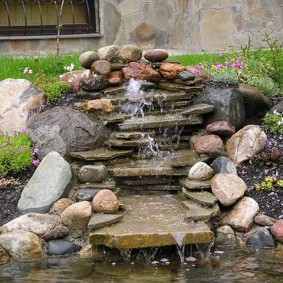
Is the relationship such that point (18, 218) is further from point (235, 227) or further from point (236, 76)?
point (236, 76)

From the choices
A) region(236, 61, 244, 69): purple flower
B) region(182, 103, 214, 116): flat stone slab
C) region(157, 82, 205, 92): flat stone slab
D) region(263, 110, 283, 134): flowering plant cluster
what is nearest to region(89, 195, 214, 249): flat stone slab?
region(182, 103, 214, 116): flat stone slab

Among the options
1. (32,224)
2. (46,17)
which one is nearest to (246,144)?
(32,224)

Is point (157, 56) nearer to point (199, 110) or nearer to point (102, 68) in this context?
point (102, 68)

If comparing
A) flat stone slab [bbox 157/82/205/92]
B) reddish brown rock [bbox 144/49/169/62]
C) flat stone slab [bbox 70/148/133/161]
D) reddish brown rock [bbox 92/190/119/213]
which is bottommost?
reddish brown rock [bbox 92/190/119/213]

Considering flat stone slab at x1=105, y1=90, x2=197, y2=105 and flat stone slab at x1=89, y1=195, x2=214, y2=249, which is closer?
flat stone slab at x1=89, y1=195, x2=214, y2=249

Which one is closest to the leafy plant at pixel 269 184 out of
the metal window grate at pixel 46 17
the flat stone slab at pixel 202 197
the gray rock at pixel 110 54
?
the flat stone slab at pixel 202 197

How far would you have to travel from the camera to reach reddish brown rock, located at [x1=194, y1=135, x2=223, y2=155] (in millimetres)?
7608

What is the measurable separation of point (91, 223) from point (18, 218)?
28.1 inches

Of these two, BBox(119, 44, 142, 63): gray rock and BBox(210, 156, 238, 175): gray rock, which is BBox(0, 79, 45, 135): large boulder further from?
BBox(210, 156, 238, 175): gray rock

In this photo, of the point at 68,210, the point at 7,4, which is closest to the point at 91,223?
the point at 68,210

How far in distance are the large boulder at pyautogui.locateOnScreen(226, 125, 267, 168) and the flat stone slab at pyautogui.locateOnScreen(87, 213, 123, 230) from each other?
1655mm

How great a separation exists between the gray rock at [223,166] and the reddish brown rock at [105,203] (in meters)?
1.18

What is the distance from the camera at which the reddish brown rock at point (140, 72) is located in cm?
847

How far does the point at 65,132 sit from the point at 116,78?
1.09m
